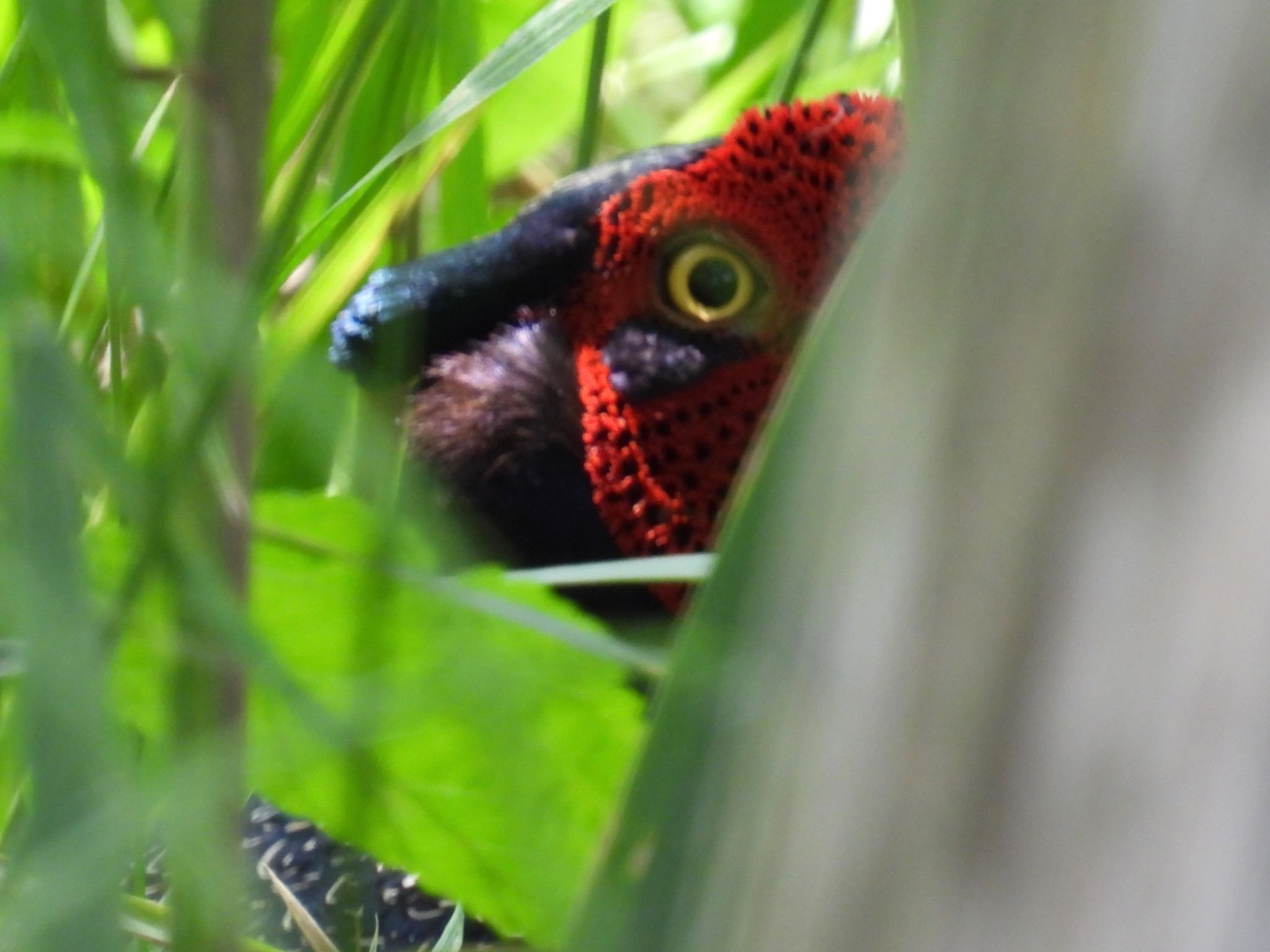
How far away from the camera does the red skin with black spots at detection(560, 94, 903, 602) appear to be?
0.35 metres

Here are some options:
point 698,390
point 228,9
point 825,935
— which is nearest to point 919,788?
point 825,935

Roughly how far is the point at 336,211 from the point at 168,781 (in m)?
0.11

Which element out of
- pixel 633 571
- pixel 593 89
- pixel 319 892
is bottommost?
pixel 319 892

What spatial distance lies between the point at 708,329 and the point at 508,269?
6cm

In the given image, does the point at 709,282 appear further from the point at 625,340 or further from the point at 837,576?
the point at 837,576

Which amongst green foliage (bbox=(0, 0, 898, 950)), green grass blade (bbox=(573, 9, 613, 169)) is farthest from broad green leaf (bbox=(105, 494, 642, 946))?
green grass blade (bbox=(573, 9, 613, 169))

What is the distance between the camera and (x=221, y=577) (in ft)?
0.47

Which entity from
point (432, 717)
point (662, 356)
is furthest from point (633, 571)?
point (662, 356)

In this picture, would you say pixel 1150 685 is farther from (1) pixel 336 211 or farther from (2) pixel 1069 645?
(1) pixel 336 211

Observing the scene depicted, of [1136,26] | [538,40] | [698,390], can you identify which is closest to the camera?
[1136,26]

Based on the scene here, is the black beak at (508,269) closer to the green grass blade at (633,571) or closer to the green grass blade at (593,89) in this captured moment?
the green grass blade at (593,89)

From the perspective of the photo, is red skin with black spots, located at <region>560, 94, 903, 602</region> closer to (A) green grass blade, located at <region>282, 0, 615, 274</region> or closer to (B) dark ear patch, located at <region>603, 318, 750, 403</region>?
(B) dark ear patch, located at <region>603, 318, 750, 403</region>

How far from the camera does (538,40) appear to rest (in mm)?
189

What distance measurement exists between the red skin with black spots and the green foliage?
0.13m
